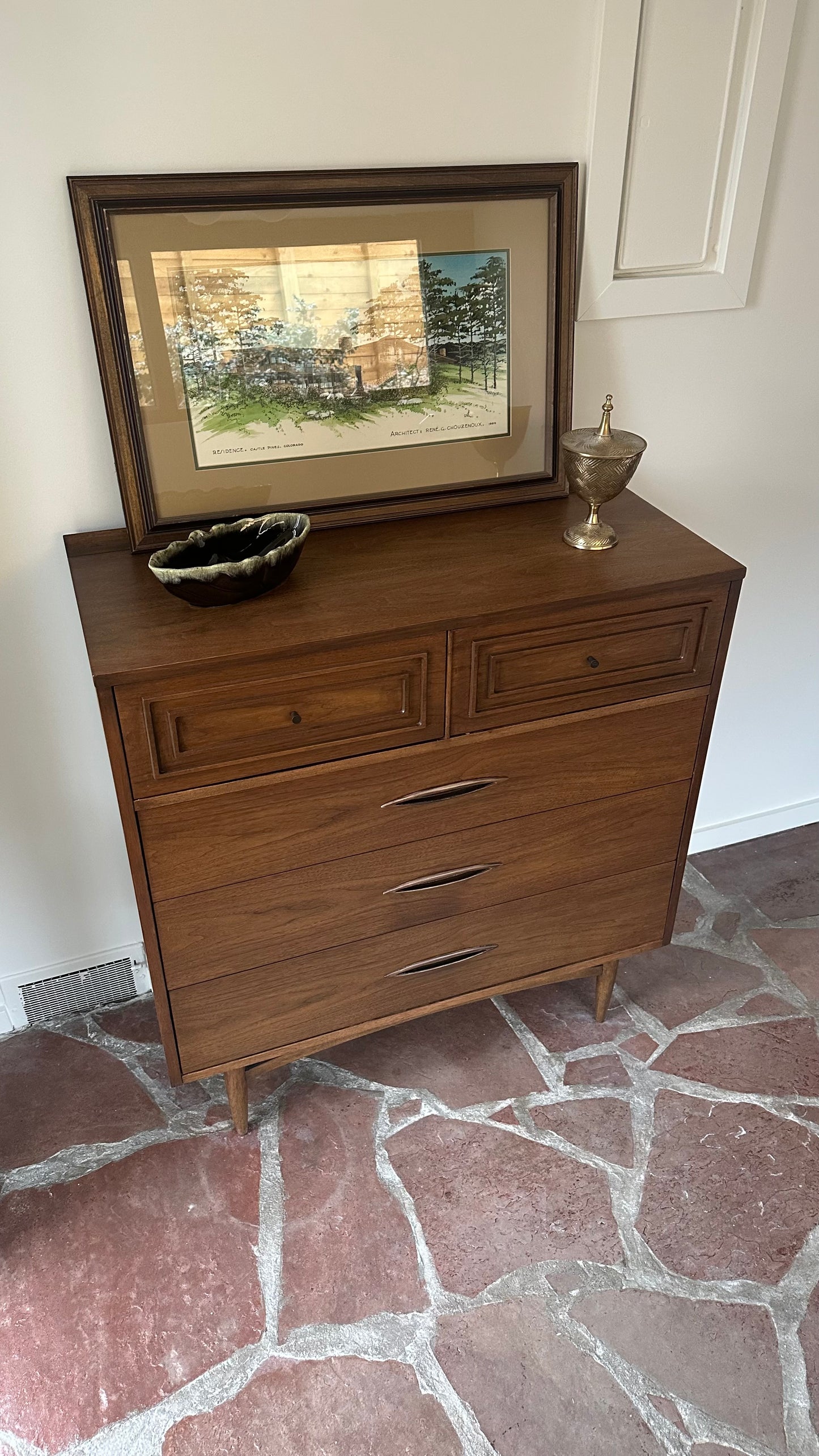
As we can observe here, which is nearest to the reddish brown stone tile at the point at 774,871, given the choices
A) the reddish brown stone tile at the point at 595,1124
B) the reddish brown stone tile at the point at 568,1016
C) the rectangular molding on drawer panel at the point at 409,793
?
the reddish brown stone tile at the point at 568,1016

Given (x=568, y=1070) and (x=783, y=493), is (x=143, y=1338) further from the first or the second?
(x=783, y=493)

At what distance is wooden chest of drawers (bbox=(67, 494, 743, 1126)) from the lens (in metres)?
1.34

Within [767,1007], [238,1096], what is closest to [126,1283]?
[238,1096]

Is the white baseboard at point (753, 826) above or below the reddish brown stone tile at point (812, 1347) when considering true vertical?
above

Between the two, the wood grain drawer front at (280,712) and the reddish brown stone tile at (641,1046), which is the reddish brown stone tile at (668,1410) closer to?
the reddish brown stone tile at (641,1046)

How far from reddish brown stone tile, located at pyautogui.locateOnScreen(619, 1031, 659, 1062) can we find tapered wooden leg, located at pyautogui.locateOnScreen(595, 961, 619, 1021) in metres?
0.07

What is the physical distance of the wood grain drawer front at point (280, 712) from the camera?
1296mm

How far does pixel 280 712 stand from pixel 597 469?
0.62m

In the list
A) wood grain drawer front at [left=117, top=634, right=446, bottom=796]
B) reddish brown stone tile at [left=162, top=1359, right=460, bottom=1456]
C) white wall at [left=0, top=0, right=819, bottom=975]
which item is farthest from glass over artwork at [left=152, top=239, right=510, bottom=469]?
reddish brown stone tile at [left=162, top=1359, right=460, bottom=1456]

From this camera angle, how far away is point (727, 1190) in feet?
5.70

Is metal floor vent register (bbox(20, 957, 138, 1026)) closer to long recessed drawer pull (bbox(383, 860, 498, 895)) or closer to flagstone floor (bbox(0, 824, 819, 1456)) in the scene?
flagstone floor (bbox(0, 824, 819, 1456))

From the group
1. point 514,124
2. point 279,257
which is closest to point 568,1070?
point 279,257

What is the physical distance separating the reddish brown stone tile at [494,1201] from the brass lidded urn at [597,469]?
1.09 meters

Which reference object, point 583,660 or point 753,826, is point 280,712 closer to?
point 583,660
